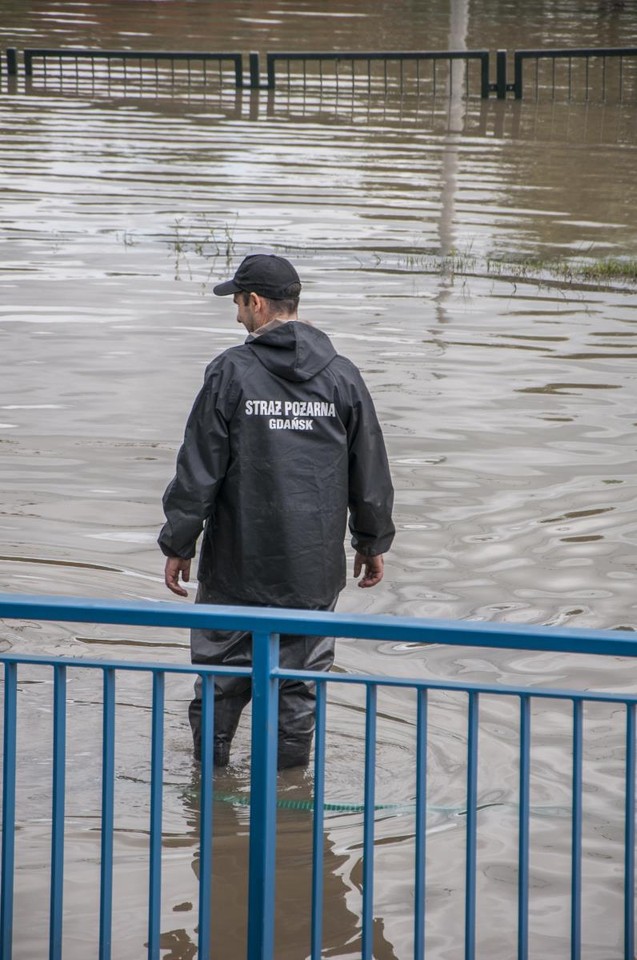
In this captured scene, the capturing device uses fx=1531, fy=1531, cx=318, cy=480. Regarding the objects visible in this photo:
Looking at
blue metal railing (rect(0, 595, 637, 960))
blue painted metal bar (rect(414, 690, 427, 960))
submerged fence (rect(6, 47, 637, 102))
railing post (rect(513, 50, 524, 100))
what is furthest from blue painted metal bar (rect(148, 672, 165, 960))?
railing post (rect(513, 50, 524, 100))

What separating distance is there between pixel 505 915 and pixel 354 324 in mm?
8198

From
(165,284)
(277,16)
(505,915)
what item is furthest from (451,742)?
(277,16)

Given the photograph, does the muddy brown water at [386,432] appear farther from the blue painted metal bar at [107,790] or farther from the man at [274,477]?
the blue painted metal bar at [107,790]

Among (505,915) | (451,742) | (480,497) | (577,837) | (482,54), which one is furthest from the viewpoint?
(482,54)

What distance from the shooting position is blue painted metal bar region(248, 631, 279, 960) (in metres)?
3.79

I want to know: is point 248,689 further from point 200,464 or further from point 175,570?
point 200,464

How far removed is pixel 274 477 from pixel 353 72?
21.9 metres

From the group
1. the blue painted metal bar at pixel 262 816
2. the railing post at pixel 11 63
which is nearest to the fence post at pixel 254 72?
the railing post at pixel 11 63

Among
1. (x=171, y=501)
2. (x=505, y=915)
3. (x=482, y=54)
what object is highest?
(x=482, y=54)

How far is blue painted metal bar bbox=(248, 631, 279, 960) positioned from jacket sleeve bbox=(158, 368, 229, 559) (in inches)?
65.0

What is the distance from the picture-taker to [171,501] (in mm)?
5438

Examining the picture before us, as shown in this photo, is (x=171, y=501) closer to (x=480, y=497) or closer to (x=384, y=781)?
(x=384, y=781)

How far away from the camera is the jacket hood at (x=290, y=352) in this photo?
5410mm

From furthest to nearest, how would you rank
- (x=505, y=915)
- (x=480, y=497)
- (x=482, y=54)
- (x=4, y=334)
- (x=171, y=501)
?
(x=482, y=54), (x=4, y=334), (x=480, y=497), (x=171, y=501), (x=505, y=915)
